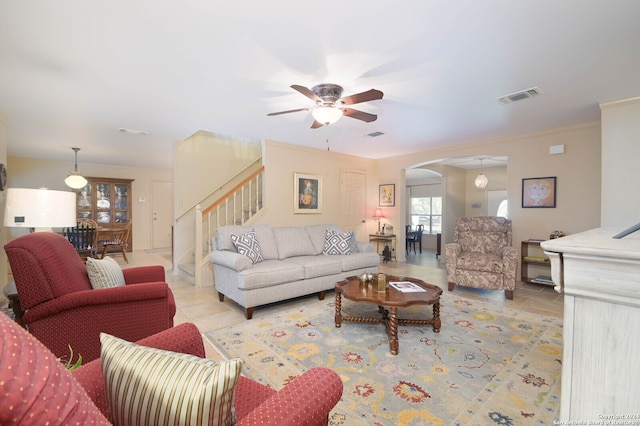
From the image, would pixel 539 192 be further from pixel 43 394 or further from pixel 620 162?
pixel 43 394

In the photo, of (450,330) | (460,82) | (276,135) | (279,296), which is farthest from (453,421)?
(276,135)

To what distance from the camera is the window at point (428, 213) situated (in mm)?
8883

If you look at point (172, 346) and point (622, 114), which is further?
point (622, 114)

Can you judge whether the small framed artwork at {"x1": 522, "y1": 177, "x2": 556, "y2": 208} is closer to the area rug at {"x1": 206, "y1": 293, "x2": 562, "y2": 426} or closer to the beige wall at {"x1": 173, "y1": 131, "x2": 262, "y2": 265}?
the area rug at {"x1": 206, "y1": 293, "x2": 562, "y2": 426}

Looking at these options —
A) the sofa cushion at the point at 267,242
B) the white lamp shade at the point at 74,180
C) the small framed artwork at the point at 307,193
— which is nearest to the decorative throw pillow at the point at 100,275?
the sofa cushion at the point at 267,242

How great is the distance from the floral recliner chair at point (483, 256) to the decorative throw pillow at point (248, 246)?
8.74ft

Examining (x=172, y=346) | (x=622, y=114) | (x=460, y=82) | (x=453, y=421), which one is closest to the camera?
(x=172, y=346)

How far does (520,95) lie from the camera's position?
2.99m

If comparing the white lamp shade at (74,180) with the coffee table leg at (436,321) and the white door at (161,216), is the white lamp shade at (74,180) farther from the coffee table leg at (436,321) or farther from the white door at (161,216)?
the coffee table leg at (436,321)

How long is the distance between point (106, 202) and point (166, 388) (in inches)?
338

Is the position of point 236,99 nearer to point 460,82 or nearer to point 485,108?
point 460,82

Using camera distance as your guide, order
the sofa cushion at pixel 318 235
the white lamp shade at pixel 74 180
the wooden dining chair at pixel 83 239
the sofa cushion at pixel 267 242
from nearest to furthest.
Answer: the sofa cushion at pixel 267 242 → the sofa cushion at pixel 318 235 → the wooden dining chair at pixel 83 239 → the white lamp shade at pixel 74 180

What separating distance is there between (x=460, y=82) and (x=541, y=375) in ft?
8.08

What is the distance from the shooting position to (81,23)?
6.07 feet
